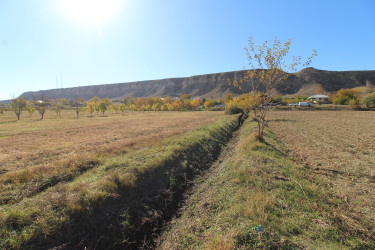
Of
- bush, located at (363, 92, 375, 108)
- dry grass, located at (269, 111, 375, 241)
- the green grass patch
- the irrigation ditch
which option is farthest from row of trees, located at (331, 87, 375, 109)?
the irrigation ditch

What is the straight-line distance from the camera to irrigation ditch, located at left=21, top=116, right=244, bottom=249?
5.62 m

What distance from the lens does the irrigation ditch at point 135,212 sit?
18.4 ft

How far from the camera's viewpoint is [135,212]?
23.9 ft

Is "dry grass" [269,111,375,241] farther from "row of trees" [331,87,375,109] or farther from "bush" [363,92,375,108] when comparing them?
"bush" [363,92,375,108]

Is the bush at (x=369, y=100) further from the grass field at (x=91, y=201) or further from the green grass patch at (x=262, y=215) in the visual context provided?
the grass field at (x=91, y=201)

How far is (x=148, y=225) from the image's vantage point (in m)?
7.00

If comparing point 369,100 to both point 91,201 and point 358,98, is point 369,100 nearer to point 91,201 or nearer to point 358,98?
point 358,98

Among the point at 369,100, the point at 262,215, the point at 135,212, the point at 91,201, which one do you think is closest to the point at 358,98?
the point at 369,100

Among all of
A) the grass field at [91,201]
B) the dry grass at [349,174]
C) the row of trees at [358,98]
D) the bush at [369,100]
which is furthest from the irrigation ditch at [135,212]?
the bush at [369,100]

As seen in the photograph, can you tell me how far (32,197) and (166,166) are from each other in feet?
22.2

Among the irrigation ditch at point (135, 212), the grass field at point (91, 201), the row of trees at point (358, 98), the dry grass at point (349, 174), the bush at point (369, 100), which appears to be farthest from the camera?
the row of trees at point (358, 98)

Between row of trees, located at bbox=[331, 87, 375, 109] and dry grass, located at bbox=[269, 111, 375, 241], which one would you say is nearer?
dry grass, located at bbox=[269, 111, 375, 241]

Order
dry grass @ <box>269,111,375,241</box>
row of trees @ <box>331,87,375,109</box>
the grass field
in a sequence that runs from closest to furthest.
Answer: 1. the grass field
2. dry grass @ <box>269,111,375,241</box>
3. row of trees @ <box>331,87,375,109</box>

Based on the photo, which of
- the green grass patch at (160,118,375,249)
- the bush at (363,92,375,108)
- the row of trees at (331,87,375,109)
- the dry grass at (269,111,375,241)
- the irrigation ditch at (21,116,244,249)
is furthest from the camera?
the row of trees at (331,87,375,109)
